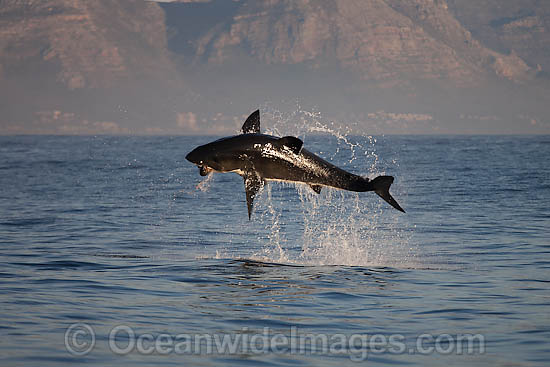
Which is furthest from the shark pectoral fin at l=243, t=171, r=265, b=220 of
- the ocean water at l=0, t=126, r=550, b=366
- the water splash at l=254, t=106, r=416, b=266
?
the ocean water at l=0, t=126, r=550, b=366

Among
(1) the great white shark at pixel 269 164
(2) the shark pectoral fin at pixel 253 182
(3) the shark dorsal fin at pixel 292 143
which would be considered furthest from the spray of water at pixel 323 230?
(2) the shark pectoral fin at pixel 253 182

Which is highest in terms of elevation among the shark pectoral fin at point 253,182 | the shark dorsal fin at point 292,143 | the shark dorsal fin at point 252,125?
the shark dorsal fin at point 252,125

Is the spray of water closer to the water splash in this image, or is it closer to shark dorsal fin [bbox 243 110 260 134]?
the water splash

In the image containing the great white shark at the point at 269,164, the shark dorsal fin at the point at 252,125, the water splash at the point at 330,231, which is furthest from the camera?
the water splash at the point at 330,231

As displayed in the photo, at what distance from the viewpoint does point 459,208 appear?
96.2ft

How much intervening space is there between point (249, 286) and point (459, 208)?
57.6 ft

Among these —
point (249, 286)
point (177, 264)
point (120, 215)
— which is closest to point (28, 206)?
point (120, 215)

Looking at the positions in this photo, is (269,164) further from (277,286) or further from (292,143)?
(277,286)

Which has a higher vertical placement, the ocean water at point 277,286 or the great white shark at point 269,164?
the great white shark at point 269,164

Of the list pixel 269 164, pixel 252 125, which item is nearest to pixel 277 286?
pixel 269 164

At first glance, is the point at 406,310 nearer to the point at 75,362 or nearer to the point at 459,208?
the point at 75,362

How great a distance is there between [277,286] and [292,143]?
2.81 metres

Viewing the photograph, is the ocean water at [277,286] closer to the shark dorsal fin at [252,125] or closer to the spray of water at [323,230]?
the spray of water at [323,230]

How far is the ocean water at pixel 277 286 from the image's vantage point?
9688 millimetres
